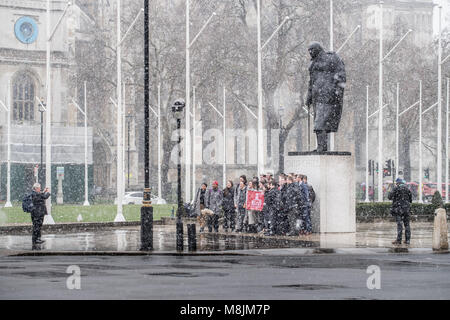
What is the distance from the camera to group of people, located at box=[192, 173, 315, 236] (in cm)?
2933

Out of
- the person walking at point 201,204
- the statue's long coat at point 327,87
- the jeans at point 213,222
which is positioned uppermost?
the statue's long coat at point 327,87

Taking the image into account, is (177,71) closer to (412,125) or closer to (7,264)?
(412,125)

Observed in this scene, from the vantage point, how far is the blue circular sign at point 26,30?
8494 cm

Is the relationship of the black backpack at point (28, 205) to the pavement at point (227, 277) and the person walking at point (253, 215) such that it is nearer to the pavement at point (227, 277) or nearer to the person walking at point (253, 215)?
the pavement at point (227, 277)

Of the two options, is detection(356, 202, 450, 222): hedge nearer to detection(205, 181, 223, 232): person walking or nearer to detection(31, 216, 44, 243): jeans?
detection(205, 181, 223, 232): person walking

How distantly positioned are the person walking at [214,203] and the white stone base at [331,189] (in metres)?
3.38

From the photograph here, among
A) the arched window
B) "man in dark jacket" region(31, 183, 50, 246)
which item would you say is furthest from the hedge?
the arched window

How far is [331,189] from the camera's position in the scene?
2994 centimetres

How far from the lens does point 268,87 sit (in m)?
64.2

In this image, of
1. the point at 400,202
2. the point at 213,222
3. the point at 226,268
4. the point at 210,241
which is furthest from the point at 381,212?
the point at 226,268

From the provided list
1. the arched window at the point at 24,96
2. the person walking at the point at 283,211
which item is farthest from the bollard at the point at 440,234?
the arched window at the point at 24,96

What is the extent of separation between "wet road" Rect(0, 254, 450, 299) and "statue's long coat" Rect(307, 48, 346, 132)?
6229 mm
